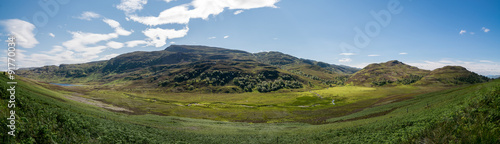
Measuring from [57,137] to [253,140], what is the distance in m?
29.8

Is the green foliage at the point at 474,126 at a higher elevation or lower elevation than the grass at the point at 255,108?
higher

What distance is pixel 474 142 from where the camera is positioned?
1188 cm

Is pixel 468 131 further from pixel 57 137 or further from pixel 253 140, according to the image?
pixel 57 137

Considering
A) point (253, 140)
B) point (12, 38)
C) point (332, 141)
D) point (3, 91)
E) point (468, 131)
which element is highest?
point (12, 38)

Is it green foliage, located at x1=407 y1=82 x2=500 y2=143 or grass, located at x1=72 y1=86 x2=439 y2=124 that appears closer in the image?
green foliage, located at x1=407 y1=82 x2=500 y2=143

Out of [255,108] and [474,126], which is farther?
[255,108]

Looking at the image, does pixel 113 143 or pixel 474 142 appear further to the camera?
pixel 113 143

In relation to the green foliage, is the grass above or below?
below

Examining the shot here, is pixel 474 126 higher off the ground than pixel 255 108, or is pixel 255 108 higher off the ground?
pixel 474 126

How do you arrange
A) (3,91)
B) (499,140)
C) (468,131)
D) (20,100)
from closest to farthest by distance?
1. (499,140)
2. (468,131)
3. (20,100)
4. (3,91)

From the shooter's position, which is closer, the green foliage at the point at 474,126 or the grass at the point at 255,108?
the green foliage at the point at 474,126

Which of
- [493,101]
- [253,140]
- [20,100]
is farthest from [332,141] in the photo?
[20,100]

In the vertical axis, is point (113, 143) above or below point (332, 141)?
above

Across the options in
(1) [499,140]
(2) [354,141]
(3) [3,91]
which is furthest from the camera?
(2) [354,141]
